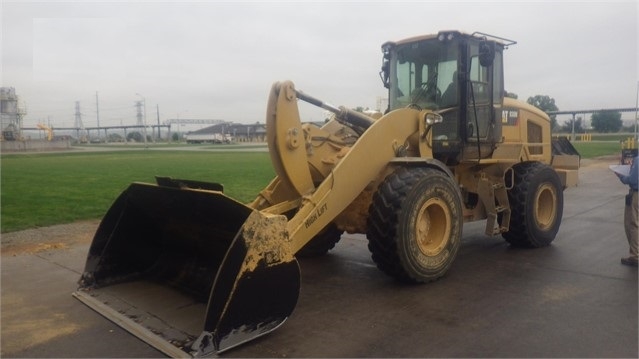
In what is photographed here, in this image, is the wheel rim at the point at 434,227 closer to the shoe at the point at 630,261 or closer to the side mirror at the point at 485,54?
the side mirror at the point at 485,54

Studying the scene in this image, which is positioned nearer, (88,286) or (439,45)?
(88,286)

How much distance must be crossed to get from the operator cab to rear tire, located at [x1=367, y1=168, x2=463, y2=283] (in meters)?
1.05

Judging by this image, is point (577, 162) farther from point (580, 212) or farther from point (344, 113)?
point (344, 113)

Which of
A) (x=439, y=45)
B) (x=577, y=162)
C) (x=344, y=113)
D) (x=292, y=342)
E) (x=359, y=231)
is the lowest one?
Answer: (x=292, y=342)

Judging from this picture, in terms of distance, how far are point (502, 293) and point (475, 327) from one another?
1115 millimetres

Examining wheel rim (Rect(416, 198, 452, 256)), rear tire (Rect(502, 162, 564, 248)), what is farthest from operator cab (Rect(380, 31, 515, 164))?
wheel rim (Rect(416, 198, 452, 256))

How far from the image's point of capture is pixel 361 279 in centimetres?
621

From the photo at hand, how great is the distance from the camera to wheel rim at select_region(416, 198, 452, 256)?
5.99m

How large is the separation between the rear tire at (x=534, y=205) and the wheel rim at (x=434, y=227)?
1908 mm

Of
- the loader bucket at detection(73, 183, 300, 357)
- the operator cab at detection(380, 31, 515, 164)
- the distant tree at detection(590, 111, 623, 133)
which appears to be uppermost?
the distant tree at detection(590, 111, 623, 133)

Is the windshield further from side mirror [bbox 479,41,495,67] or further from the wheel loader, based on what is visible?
side mirror [bbox 479,41,495,67]

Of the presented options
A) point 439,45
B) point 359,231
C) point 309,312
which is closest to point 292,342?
point 309,312

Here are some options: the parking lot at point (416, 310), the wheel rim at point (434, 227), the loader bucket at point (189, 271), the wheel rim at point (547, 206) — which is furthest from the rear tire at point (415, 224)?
the wheel rim at point (547, 206)

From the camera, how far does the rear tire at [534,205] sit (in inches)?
295
